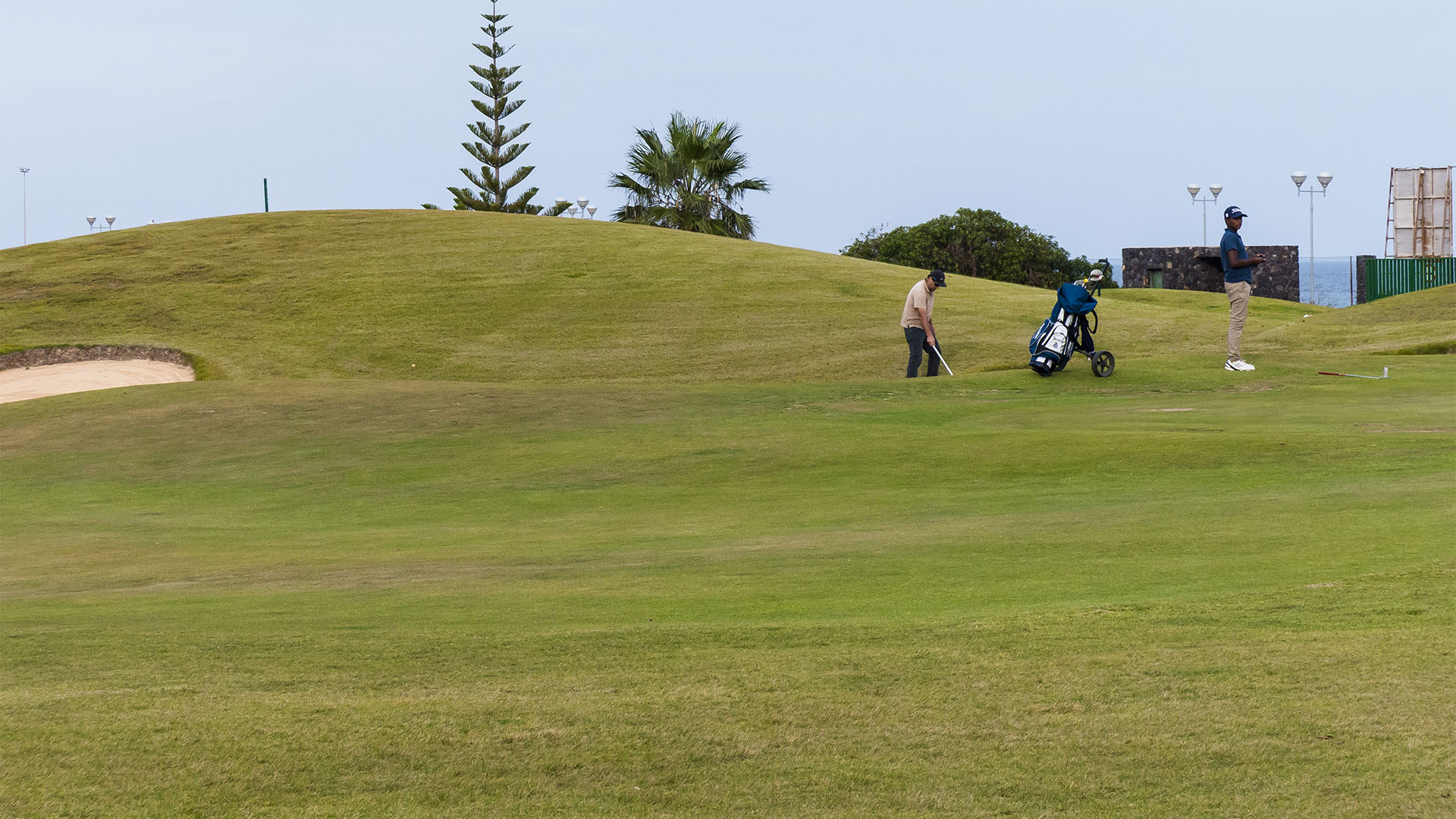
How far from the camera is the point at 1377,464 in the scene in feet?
37.9

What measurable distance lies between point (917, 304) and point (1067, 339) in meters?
2.59

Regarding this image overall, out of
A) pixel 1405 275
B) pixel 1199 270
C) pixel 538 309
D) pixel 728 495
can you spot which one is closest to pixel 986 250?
pixel 1199 270

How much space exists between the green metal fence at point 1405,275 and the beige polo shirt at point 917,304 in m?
33.2

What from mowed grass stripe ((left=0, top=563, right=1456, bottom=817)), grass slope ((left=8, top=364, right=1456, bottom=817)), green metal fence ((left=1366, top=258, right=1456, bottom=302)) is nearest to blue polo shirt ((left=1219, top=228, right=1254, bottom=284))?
grass slope ((left=8, top=364, right=1456, bottom=817))

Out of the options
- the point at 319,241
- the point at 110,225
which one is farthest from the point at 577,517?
the point at 110,225

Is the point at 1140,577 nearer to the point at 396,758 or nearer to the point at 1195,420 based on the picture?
the point at 396,758

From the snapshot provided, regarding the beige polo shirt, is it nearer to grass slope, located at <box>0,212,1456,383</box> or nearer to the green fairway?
the green fairway

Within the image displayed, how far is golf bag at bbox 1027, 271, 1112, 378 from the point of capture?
2077 cm

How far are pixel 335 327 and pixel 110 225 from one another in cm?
4514

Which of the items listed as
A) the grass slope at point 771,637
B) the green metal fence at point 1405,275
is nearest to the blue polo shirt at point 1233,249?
the grass slope at point 771,637

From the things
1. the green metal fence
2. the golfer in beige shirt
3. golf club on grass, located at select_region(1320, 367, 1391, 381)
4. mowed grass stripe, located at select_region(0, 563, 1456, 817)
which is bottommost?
mowed grass stripe, located at select_region(0, 563, 1456, 817)

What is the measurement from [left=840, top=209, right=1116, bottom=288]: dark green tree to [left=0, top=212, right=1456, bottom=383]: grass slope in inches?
1202

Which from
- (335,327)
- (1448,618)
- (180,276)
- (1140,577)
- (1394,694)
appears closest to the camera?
(1394,694)

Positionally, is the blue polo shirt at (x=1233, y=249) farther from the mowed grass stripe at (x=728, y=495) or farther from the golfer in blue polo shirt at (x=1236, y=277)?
the mowed grass stripe at (x=728, y=495)
